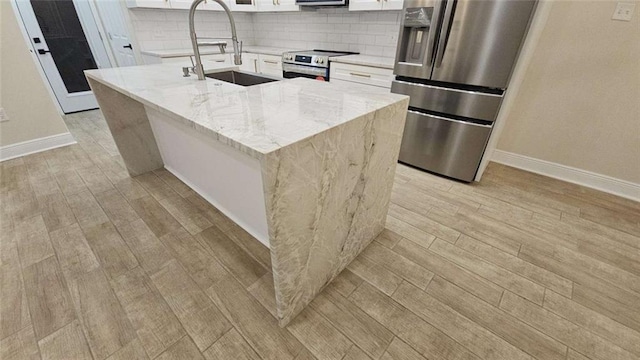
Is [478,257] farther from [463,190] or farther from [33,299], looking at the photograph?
[33,299]

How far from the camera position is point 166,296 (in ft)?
4.38

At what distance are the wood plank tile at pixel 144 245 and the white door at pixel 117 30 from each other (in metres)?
2.70

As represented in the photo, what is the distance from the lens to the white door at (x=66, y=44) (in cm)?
335

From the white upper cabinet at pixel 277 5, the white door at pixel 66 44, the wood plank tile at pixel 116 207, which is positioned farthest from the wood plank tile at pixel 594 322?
the white door at pixel 66 44

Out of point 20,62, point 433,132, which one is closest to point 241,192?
point 433,132

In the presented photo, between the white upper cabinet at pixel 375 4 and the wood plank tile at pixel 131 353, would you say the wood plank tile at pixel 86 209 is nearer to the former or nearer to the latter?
the wood plank tile at pixel 131 353

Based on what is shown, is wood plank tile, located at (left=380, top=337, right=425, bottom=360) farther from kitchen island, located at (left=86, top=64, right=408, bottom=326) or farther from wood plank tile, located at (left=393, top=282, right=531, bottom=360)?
kitchen island, located at (left=86, top=64, right=408, bottom=326)

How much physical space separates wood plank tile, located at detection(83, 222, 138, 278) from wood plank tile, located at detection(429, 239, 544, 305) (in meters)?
1.81

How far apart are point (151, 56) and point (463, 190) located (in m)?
3.72

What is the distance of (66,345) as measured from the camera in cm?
113

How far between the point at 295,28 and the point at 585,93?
334 centimetres

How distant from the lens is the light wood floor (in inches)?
45.4

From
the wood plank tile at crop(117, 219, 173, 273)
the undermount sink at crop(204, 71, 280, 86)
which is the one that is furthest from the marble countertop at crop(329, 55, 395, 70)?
the wood plank tile at crop(117, 219, 173, 273)

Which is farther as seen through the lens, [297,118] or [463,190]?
[463,190]
